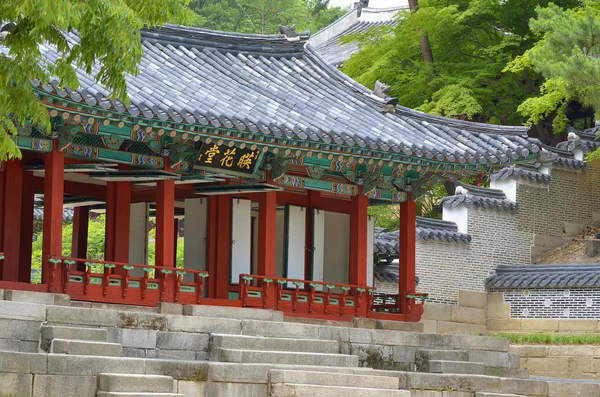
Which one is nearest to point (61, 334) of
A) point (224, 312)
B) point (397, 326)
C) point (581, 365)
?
point (224, 312)

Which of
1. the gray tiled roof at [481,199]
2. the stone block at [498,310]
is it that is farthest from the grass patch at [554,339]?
the gray tiled roof at [481,199]

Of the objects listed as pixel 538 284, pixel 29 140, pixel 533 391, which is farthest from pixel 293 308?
pixel 538 284

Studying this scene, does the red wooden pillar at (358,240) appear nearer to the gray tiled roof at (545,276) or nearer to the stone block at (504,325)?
the gray tiled roof at (545,276)

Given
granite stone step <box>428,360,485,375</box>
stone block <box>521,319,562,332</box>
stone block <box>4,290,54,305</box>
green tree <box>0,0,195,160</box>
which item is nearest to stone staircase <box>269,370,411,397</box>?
granite stone step <box>428,360,485,375</box>

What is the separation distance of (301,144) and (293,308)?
115 inches

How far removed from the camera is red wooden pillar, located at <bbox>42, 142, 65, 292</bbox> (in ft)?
54.5

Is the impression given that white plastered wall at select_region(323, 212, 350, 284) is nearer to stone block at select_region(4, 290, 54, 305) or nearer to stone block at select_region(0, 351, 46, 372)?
stone block at select_region(4, 290, 54, 305)

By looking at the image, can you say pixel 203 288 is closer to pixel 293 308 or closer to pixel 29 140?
pixel 293 308

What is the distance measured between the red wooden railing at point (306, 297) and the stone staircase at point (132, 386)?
5.94m

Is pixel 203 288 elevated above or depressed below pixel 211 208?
below

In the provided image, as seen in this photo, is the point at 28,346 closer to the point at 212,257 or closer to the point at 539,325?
the point at 212,257

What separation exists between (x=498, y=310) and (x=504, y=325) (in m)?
0.40

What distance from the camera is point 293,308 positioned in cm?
1962

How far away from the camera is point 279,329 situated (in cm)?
1683
